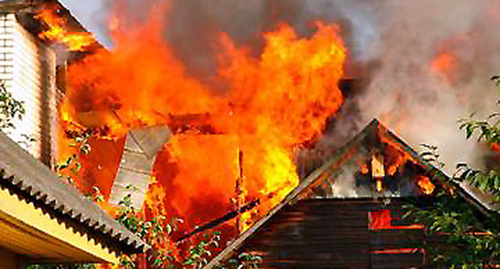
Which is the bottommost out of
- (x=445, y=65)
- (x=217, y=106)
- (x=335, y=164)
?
(x=335, y=164)

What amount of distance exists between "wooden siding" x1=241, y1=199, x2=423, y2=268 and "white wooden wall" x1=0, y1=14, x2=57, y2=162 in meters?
4.19

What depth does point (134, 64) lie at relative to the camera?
764 inches

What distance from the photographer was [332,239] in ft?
47.1

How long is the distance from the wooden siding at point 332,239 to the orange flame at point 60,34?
5.03 meters

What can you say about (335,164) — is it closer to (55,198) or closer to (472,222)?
(472,222)

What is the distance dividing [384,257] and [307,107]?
495 cm

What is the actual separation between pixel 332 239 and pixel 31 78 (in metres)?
5.69

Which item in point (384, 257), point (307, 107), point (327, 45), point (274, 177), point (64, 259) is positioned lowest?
point (64, 259)

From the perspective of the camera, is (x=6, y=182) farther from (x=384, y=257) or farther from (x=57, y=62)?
(x=57, y=62)

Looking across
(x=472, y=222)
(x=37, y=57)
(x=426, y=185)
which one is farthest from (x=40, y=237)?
(x=37, y=57)

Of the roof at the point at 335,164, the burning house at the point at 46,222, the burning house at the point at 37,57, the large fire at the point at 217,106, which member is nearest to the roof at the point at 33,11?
the burning house at the point at 37,57

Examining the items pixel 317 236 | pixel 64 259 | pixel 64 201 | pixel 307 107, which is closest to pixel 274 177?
pixel 307 107

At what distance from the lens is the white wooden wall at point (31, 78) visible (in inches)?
604

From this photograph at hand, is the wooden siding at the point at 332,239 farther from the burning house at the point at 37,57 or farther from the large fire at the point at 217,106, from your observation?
the burning house at the point at 37,57
